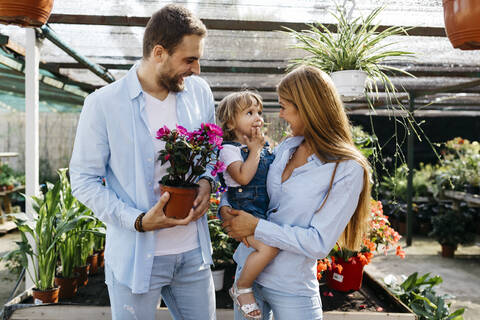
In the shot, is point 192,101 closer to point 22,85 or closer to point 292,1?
point 292,1

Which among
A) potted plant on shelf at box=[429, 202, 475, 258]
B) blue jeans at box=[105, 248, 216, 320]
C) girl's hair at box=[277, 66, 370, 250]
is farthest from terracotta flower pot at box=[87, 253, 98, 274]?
potted plant on shelf at box=[429, 202, 475, 258]

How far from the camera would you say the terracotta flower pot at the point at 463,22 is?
1.50 metres

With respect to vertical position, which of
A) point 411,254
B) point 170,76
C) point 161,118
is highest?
point 170,76

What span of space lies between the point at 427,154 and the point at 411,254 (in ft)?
16.5

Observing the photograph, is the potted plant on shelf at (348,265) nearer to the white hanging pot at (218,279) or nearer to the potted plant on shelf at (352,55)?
the white hanging pot at (218,279)

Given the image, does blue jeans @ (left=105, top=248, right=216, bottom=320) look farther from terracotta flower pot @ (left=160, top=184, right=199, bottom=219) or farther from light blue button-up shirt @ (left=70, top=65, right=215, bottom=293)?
terracotta flower pot @ (left=160, top=184, right=199, bottom=219)

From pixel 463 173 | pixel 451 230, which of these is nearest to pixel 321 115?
pixel 451 230

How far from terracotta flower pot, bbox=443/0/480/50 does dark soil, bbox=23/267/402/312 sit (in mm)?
1740

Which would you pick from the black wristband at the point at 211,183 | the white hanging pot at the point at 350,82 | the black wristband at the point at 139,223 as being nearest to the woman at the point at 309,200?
the black wristband at the point at 211,183

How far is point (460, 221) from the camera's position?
573cm

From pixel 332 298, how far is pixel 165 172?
1799 millimetres

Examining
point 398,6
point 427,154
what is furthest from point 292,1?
point 427,154

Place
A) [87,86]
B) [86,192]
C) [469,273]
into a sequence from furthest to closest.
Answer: [87,86], [469,273], [86,192]

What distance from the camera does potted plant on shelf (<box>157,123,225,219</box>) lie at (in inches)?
52.8
